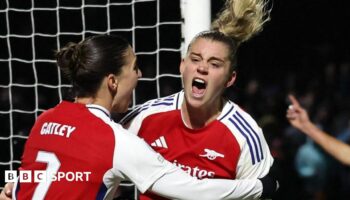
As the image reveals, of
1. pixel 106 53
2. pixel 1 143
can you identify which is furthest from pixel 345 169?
pixel 106 53

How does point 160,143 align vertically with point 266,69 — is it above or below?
above

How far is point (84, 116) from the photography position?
2.90 metres

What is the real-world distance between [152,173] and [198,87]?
517 mm

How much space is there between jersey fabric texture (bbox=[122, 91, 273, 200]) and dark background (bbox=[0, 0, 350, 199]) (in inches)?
62.9

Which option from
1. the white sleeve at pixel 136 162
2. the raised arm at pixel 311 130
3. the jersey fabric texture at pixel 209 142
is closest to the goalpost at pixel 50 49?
the raised arm at pixel 311 130

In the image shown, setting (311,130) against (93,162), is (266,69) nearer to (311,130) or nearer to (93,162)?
(311,130)

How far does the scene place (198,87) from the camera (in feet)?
10.6

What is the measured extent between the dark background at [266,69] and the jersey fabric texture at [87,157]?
184 centimetres

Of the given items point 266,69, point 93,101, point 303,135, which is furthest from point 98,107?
point 266,69

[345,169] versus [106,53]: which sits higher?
[106,53]

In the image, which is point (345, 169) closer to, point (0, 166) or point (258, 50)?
point (258, 50)

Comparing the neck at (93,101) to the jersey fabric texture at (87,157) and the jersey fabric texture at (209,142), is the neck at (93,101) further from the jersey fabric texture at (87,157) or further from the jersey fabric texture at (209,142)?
the jersey fabric texture at (209,142)

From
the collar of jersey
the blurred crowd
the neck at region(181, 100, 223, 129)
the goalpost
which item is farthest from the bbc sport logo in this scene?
the blurred crowd

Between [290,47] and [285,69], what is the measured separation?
37 cm
